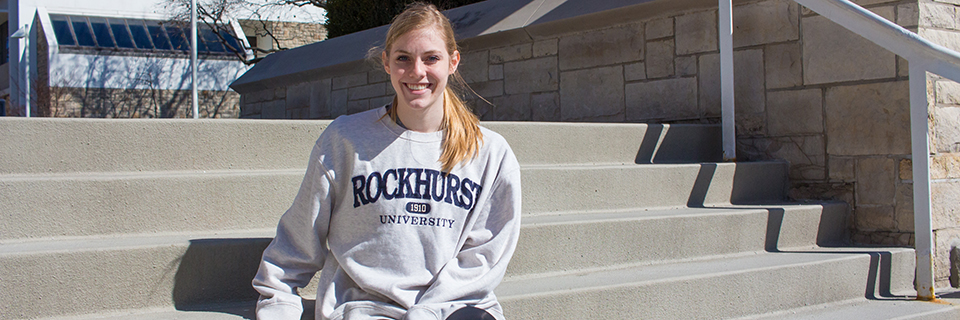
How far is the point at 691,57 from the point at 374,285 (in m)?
2.72

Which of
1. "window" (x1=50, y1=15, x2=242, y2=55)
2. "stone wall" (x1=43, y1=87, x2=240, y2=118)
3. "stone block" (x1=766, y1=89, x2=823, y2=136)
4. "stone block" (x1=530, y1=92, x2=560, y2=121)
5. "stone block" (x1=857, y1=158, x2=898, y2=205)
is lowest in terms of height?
"stone block" (x1=857, y1=158, x2=898, y2=205)

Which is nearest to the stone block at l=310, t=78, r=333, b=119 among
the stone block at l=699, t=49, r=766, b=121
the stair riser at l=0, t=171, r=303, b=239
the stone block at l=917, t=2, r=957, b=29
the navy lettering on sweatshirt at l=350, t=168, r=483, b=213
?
the stone block at l=699, t=49, r=766, b=121

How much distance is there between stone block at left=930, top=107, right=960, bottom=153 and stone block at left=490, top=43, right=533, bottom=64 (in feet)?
7.92

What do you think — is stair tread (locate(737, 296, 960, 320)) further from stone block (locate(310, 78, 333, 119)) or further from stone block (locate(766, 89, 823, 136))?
stone block (locate(310, 78, 333, 119))

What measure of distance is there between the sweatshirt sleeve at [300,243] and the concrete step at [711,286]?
59 centimetres

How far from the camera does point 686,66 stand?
13.1ft

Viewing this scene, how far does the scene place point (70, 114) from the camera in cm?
2109

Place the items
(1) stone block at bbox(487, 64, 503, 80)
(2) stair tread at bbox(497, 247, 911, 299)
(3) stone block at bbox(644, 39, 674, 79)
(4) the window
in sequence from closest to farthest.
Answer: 1. (2) stair tread at bbox(497, 247, 911, 299)
2. (3) stone block at bbox(644, 39, 674, 79)
3. (1) stone block at bbox(487, 64, 503, 80)
4. (4) the window

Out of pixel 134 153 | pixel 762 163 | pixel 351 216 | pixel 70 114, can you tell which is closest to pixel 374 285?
pixel 351 216

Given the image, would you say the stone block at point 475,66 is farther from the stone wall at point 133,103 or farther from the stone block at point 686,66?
the stone wall at point 133,103

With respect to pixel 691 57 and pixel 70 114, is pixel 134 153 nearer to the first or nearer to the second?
pixel 691 57

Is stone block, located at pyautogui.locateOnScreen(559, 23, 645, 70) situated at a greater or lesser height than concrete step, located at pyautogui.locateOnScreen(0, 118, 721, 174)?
greater

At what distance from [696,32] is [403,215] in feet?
8.64

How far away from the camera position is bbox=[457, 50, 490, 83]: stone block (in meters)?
5.30
